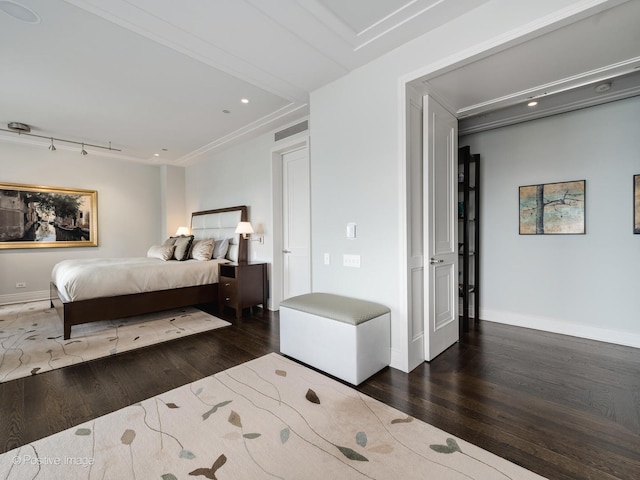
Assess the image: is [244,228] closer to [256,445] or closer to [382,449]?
[256,445]

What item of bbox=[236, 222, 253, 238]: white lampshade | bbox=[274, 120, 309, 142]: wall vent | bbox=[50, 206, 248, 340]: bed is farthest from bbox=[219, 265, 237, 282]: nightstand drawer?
bbox=[274, 120, 309, 142]: wall vent

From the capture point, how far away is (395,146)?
2430mm

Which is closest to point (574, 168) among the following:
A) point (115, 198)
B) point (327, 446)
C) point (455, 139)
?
point (455, 139)

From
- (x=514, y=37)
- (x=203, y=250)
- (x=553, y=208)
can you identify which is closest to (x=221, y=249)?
(x=203, y=250)

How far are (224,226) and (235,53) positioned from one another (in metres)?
3.21

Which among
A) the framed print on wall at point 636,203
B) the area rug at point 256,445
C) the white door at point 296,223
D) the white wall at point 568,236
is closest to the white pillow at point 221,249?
the white door at point 296,223

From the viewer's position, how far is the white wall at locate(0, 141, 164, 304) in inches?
190

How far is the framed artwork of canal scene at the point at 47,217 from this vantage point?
477 centimetres

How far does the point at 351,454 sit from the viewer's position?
1496mm

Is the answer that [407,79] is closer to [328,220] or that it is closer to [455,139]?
[455,139]

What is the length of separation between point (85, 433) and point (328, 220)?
239 centimetres

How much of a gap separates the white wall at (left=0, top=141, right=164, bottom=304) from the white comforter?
1936 millimetres

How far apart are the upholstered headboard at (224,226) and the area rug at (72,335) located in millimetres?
1090

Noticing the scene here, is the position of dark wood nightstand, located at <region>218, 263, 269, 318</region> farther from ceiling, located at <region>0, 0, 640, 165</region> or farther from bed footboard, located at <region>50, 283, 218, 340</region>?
ceiling, located at <region>0, 0, 640, 165</region>
